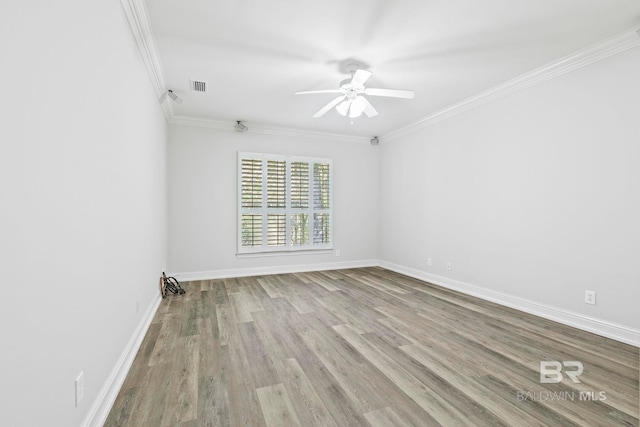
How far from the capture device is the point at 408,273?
17.3ft

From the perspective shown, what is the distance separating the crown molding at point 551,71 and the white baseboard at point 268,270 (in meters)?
3.00

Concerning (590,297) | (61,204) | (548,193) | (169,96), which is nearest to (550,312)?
(590,297)

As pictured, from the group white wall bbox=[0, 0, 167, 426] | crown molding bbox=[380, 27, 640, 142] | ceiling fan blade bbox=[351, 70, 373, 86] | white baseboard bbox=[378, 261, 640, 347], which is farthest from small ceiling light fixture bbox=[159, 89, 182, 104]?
white baseboard bbox=[378, 261, 640, 347]

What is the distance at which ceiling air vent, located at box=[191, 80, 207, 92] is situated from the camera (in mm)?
3535

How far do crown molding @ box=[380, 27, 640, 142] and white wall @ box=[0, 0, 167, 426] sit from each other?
3.89 meters

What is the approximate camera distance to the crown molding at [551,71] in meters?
2.61

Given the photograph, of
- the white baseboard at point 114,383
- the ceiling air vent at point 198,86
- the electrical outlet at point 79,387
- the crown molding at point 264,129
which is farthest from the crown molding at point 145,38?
the white baseboard at point 114,383

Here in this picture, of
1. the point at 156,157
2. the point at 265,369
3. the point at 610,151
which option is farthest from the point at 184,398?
the point at 610,151

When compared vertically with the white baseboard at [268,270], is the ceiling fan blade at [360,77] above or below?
above

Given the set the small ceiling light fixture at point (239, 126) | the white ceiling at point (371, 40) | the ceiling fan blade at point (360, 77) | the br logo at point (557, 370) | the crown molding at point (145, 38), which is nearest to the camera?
the br logo at point (557, 370)

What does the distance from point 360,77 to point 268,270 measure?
3.62m

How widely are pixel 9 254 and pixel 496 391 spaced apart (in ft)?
8.08

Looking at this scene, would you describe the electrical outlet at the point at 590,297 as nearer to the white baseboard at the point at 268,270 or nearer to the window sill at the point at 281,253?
the white baseboard at the point at 268,270

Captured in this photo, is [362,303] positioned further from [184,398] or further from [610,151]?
[610,151]
